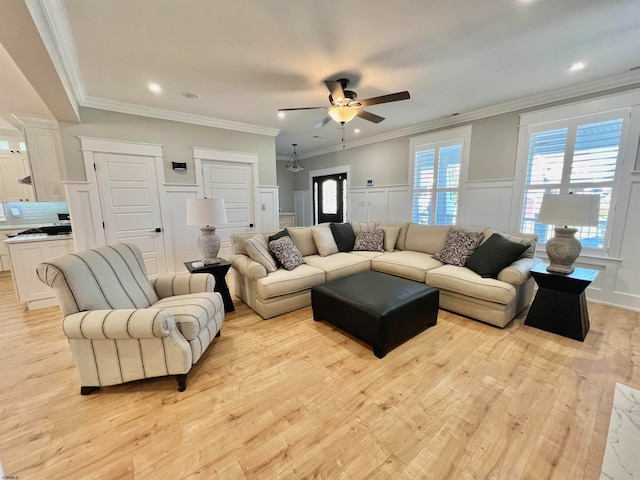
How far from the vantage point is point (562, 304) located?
8.03 feet

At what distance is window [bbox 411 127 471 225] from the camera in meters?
4.33

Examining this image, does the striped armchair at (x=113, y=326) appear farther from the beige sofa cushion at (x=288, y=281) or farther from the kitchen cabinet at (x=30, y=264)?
the kitchen cabinet at (x=30, y=264)

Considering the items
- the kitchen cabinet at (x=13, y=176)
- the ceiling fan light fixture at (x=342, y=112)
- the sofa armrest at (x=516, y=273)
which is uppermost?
the ceiling fan light fixture at (x=342, y=112)

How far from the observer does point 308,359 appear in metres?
2.14

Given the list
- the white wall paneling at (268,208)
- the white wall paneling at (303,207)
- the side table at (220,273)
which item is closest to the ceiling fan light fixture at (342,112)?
the side table at (220,273)

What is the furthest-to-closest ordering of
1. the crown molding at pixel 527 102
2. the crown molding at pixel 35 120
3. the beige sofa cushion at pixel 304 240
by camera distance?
the beige sofa cushion at pixel 304 240 < the crown molding at pixel 35 120 < the crown molding at pixel 527 102

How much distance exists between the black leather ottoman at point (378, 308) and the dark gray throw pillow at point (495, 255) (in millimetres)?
732

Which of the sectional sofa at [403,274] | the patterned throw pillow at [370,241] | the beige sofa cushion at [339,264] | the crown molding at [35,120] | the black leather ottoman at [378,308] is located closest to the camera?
the black leather ottoman at [378,308]

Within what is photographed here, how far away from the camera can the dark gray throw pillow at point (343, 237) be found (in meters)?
4.00

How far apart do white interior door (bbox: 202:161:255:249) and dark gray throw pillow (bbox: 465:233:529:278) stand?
3782 mm

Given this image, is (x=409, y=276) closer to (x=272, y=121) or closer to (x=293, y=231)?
(x=293, y=231)

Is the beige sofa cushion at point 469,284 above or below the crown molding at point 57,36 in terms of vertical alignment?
below

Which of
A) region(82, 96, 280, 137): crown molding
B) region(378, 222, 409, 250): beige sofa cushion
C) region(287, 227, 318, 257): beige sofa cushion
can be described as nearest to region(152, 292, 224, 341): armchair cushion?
region(287, 227, 318, 257): beige sofa cushion

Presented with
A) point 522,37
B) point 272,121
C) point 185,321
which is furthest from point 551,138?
point 185,321
